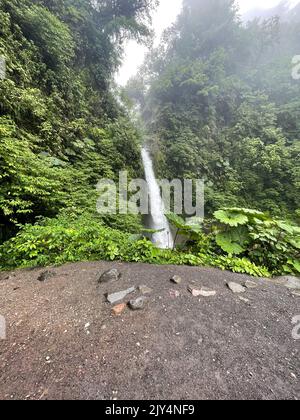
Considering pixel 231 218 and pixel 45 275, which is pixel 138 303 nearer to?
pixel 45 275

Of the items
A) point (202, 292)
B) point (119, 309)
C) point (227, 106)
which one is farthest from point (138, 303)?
point (227, 106)

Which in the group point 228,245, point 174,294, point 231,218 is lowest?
point 174,294

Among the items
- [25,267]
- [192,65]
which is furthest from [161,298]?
[192,65]

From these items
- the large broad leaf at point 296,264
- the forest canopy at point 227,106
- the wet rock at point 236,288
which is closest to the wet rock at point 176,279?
the wet rock at point 236,288

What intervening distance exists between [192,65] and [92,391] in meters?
21.8

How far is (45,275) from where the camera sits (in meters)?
3.12

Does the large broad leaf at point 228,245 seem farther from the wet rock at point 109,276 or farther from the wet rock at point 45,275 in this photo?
the wet rock at point 45,275

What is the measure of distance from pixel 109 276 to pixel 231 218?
111 inches

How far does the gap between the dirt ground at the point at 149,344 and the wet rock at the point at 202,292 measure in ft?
0.23

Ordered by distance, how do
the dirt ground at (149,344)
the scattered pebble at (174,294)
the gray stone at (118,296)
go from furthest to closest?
1. the scattered pebble at (174,294)
2. the gray stone at (118,296)
3. the dirt ground at (149,344)

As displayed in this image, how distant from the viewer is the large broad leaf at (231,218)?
152 inches

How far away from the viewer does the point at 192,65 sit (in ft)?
55.3

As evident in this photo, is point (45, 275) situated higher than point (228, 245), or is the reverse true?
point (228, 245)
